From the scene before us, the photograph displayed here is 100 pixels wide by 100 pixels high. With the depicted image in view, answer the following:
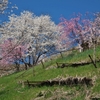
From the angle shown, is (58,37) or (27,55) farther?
(58,37)

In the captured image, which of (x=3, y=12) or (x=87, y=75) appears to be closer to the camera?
(x=87, y=75)

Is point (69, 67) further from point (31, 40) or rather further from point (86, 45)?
point (31, 40)

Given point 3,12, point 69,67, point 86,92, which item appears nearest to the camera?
point 86,92

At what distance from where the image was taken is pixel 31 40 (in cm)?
6762

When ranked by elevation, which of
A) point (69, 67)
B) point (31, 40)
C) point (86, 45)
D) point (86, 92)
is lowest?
point (86, 92)

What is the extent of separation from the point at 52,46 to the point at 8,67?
36.1 feet

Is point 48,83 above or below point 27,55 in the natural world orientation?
below

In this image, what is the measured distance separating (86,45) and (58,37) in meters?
27.1

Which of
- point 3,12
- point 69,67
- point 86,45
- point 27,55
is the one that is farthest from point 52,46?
point 69,67

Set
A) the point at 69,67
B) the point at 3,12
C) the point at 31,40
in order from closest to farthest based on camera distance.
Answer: the point at 69,67
the point at 3,12
the point at 31,40

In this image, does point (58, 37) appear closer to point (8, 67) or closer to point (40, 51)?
point (40, 51)

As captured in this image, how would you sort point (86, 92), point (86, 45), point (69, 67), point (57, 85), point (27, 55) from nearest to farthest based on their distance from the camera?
point (86, 92), point (57, 85), point (69, 67), point (86, 45), point (27, 55)

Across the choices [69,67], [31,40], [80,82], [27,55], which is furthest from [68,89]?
[31,40]

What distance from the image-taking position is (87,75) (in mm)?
18000
